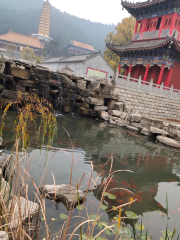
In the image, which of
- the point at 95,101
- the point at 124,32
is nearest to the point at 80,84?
the point at 95,101

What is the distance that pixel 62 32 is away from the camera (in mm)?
72125

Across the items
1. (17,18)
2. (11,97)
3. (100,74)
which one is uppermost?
(17,18)

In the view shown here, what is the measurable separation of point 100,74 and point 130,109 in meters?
13.2

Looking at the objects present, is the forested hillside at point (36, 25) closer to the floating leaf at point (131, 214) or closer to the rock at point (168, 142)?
the rock at point (168, 142)

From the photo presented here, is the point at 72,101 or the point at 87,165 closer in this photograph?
the point at 87,165

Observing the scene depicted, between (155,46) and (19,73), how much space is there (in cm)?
1085

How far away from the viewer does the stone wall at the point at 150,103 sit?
12.5m

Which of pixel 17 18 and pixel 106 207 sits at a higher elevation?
pixel 17 18

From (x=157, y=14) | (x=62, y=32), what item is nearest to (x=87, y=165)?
(x=157, y=14)

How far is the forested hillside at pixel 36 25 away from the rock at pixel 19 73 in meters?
50.4

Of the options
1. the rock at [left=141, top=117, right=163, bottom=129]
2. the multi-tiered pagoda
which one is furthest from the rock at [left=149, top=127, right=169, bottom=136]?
the multi-tiered pagoda

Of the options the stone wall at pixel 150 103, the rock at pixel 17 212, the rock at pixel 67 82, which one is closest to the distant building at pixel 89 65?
the stone wall at pixel 150 103

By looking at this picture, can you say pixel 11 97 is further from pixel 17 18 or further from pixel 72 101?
pixel 17 18

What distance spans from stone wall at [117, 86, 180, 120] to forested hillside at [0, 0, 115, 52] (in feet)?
165
